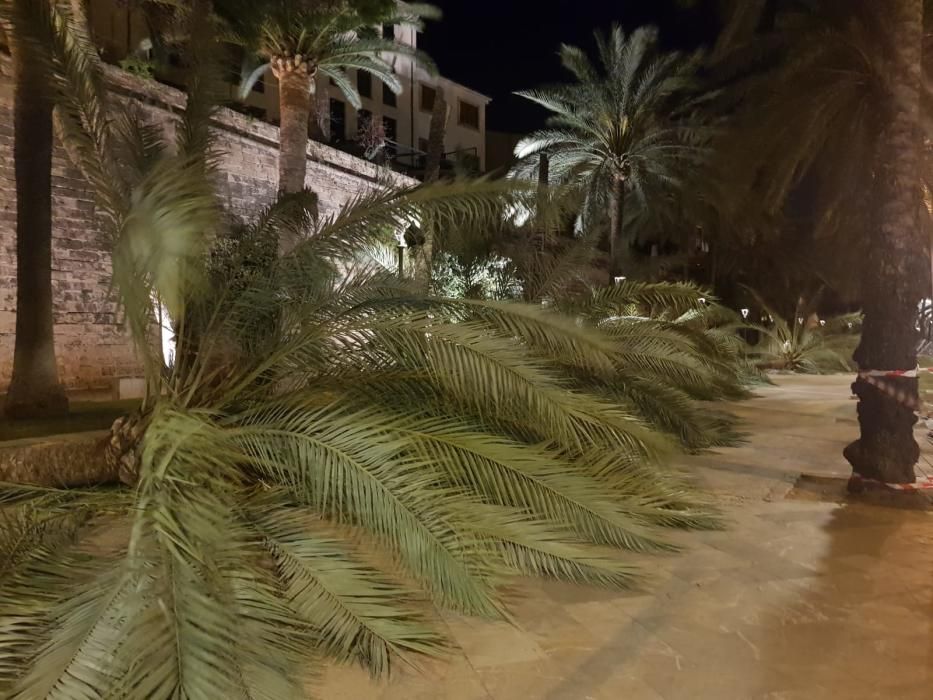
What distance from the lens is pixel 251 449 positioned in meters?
3.93

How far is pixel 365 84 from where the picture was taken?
32688mm

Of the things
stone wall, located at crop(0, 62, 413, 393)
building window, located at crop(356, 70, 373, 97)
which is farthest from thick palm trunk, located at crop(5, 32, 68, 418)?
building window, located at crop(356, 70, 373, 97)

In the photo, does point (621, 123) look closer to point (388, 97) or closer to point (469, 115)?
point (388, 97)

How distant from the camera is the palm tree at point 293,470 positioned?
267 centimetres

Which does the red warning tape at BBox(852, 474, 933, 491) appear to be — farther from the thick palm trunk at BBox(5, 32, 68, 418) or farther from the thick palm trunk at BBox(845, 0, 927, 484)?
the thick palm trunk at BBox(5, 32, 68, 418)

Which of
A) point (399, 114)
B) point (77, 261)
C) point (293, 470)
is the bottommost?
point (293, 470)

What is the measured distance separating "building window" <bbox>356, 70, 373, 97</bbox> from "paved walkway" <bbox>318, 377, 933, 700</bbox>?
31174mm

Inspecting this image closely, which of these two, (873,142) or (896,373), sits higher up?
(873,142)

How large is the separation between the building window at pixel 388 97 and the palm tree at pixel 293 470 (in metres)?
30.2

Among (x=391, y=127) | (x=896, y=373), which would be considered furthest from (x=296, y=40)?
(x=391, y=127)

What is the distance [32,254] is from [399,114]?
2806 centimetres

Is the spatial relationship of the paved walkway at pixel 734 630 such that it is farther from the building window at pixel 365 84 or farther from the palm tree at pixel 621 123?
the building window at pixel 365 84

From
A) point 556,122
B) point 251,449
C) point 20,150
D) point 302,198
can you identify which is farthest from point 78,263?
point 556,122

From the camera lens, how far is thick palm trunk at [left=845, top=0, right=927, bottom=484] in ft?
18.2
